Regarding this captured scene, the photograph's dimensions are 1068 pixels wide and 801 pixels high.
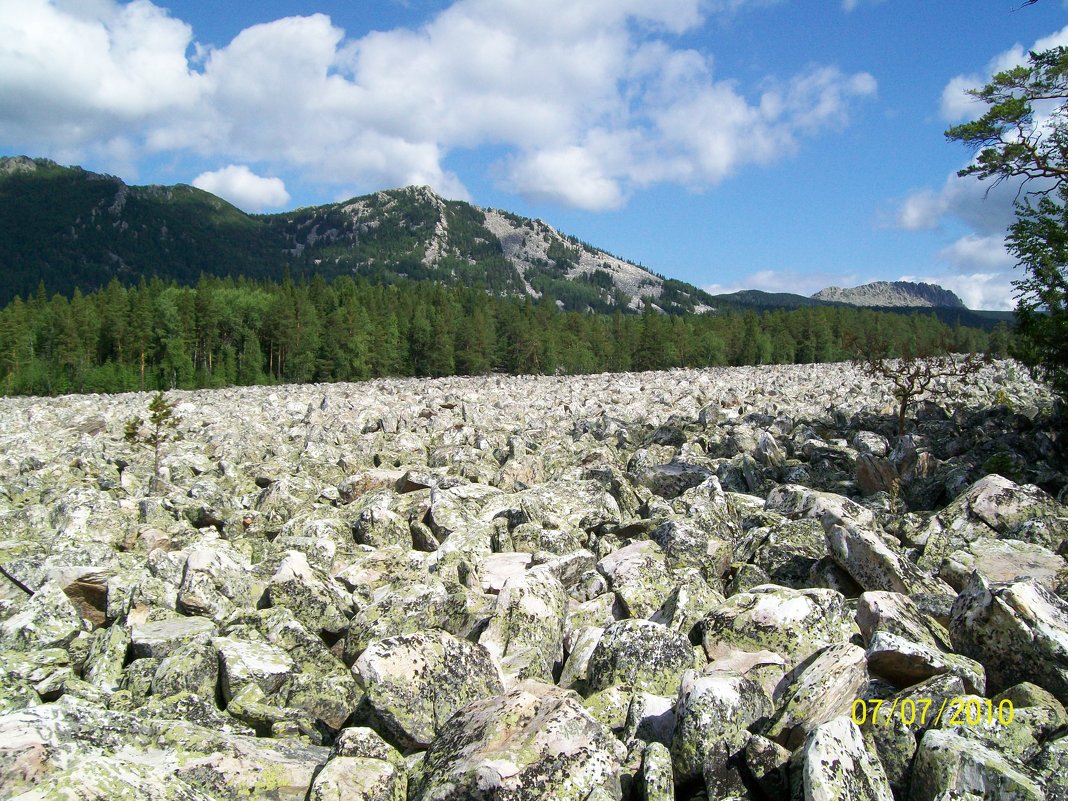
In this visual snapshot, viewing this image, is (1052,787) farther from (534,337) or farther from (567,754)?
(534,337)

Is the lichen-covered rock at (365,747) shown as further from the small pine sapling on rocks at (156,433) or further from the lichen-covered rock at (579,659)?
the small pine sapling on rocks at (156,433)

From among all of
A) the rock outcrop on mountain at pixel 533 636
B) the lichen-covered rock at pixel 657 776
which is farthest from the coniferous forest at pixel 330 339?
the lichen-covered rock at pixel 657 776

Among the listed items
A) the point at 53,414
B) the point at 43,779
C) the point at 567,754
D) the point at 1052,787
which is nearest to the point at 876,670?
the point at 1052,787

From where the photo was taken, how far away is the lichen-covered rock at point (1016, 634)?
4.49 m

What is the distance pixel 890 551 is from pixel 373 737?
512cm

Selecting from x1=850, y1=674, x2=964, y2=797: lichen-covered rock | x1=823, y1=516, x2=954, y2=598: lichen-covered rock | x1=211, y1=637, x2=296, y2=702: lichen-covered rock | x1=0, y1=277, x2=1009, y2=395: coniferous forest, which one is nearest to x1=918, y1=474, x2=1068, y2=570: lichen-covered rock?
x1=823, y1=516, x2=954, y2=598: lichen-covered rock

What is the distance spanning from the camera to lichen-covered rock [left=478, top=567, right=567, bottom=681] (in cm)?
549

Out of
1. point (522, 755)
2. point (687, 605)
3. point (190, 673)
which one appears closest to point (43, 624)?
point (190, 673)

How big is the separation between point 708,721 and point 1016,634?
8.01 feet

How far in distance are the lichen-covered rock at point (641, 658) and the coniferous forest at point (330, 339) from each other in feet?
203

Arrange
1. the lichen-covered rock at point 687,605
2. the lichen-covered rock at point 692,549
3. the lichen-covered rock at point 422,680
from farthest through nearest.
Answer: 1. the lichen-covered rock at point 692,549
2. the lichen-covered rock at point 687,605
3. the lichen-covered rock at point 422,680

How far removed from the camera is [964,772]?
11.2ft

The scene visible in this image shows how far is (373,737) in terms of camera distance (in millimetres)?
4270

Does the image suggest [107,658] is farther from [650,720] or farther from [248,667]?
[650,720]
